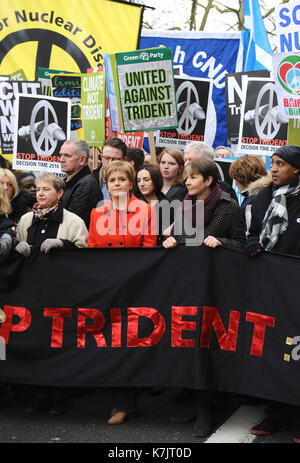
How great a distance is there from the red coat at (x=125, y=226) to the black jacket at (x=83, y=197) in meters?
1.11

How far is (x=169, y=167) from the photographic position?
702 cm

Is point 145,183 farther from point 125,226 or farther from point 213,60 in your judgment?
point 213,60

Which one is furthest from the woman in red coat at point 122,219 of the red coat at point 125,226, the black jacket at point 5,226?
the black jacket at point 5,226

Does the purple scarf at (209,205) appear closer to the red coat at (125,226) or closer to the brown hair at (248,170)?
the red coat at (125,226)

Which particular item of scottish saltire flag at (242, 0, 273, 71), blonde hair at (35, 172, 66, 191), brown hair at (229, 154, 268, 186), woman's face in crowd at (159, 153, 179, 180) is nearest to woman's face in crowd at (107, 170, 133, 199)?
blonde hair at (35, 172, 66, 191)

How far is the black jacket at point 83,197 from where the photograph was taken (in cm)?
697

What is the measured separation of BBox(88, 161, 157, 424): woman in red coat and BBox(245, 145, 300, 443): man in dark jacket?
2.71 feet

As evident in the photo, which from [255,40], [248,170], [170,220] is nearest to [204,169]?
[170,220]

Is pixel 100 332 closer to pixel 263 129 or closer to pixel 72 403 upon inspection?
pixel 72 403

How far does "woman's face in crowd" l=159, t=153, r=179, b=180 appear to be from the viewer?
7020mm

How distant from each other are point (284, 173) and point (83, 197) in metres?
Answer: 2.05
